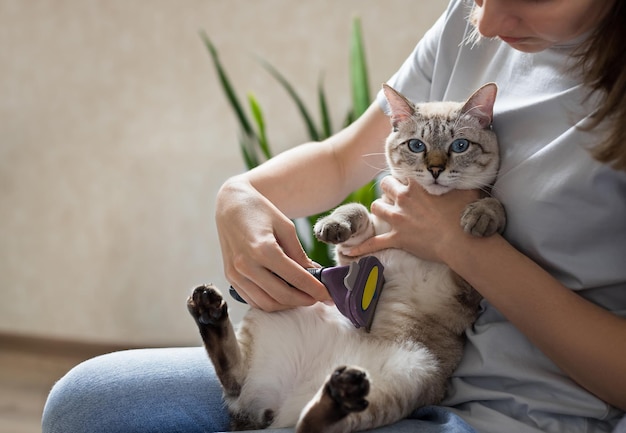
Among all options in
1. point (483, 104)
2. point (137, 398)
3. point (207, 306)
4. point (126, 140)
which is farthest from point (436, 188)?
point (126, 140)

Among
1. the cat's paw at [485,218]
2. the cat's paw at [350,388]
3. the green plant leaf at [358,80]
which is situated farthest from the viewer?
the green plant leaf at [358,80]

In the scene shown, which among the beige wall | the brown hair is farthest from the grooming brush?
the beige wall

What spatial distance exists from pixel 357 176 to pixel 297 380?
476mm

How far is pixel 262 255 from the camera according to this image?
3.73 ft

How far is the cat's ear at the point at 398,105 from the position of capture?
128 cm

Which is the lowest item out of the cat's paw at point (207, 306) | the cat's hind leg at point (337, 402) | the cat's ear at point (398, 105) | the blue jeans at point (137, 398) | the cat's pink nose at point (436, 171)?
the blue jeans at point (137, 398)

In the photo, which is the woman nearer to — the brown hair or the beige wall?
the brown hair

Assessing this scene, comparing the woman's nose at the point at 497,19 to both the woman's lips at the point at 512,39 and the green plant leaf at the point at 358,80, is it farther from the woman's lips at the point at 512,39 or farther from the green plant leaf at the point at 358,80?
the green plant leaf at the point at 358,80

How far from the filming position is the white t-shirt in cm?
97

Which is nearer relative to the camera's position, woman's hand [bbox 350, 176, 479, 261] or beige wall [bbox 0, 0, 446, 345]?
woman's hand [bbox 350, 176, 479, 261]

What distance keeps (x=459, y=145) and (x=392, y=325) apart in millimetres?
360

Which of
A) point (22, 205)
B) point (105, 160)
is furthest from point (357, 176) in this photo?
point (22, 205)

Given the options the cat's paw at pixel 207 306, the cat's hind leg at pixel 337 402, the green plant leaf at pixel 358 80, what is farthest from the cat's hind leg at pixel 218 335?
the green plant leaf at pixel 358 80

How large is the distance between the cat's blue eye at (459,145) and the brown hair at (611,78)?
31 centimetres
